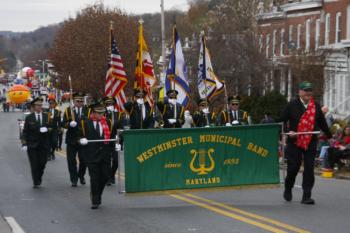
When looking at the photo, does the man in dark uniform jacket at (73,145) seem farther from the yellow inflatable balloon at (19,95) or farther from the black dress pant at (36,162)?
the yellow inflatable balloon at (19,95)

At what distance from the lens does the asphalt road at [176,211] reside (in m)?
11.0

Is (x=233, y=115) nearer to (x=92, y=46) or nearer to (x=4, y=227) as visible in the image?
(x=4, y=227)

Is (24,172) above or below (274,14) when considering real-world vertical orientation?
below

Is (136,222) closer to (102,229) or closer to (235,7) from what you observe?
(102,229)

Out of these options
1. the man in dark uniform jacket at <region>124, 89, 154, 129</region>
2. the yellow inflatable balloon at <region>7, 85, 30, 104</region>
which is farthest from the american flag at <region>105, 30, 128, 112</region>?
the yellow inflatable balloon at <region>7, 85, 30, 104</region>

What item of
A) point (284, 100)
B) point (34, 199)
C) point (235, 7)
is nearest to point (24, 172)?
Answer: point (34, 199)

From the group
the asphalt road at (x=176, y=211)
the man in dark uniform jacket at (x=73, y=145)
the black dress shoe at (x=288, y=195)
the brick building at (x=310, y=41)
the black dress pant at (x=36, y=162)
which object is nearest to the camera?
the asphalt road at (x=176, y=211)

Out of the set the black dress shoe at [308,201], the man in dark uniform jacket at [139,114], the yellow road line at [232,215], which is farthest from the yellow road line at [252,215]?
the man in dark uniform jacket at [139,114]

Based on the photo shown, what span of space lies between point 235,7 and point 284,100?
12800mm

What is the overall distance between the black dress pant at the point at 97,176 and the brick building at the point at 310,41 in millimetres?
23101

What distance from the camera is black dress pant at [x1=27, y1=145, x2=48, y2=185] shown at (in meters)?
16.3

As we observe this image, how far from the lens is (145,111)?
17984 mm

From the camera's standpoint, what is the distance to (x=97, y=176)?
13.0 metres

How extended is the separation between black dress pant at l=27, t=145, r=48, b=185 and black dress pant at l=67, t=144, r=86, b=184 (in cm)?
60
